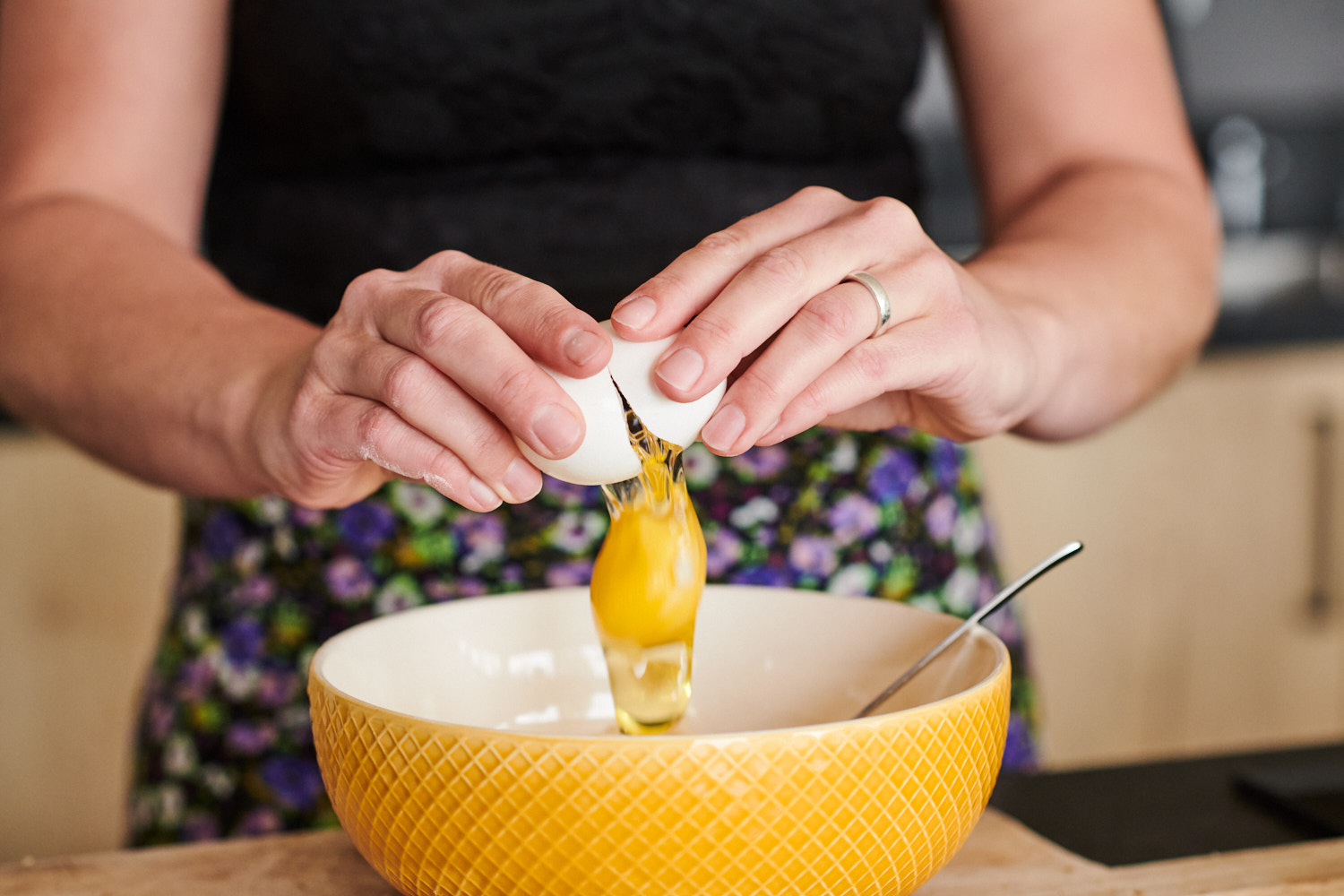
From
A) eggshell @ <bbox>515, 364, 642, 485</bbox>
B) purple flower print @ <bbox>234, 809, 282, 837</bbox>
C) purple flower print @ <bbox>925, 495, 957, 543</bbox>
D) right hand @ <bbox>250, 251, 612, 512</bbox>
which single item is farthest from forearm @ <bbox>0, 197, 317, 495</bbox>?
purple flower print @ <bbox>925, 495, 957, 543</bbox>

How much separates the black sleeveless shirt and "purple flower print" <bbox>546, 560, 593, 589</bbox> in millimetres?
198

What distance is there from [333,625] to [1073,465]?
1422 mm

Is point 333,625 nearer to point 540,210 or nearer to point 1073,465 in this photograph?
point 540,210

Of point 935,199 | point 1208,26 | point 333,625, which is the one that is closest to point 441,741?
point 333,625

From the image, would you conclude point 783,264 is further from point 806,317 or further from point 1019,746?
point 1019,746

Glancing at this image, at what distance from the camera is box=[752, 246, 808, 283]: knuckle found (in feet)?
1.81

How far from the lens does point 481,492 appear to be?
57cm

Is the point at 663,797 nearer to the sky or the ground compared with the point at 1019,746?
nearer to the sky

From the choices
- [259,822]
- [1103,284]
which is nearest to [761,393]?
[1103,284]

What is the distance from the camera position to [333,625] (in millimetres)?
911

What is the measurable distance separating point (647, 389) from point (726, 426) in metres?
0.04

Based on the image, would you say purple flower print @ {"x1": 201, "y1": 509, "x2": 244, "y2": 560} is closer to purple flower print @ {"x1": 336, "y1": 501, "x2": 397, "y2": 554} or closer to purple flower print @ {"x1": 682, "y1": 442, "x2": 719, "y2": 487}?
purple flower print @ {"x1": 336, "y1": 501, "x2": 397, "y2": 554}

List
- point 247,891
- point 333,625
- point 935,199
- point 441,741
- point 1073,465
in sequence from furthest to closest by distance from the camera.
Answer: point 935,199 → point 1073,465 → point 333,625 → point 247,891 → point 441,741

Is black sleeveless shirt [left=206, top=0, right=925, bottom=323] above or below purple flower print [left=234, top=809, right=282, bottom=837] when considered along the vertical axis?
above
